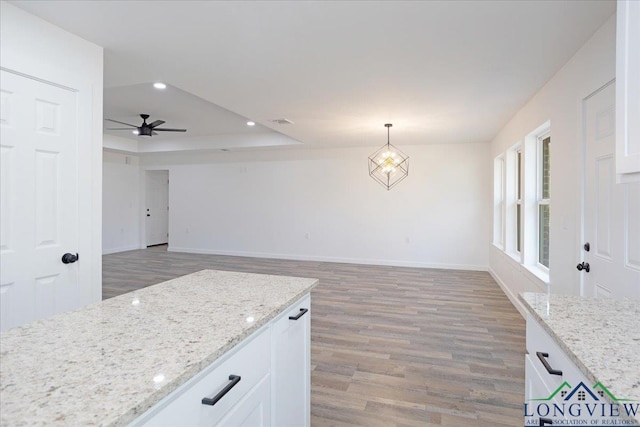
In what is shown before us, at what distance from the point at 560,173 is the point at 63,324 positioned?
11.4 ft

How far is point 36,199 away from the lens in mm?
2225

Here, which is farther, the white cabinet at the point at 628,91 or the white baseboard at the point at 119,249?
the white baseboard at the point at 119,249

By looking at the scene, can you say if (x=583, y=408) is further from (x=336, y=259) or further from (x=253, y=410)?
(x=336, y=259)

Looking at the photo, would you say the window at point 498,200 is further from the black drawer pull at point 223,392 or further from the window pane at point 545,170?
the black drawer pull at point 223,392

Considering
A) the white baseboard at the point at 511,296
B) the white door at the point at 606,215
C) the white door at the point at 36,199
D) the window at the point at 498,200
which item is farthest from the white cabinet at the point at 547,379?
the window at the point at 498,200

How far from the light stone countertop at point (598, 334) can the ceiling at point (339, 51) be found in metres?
1.73

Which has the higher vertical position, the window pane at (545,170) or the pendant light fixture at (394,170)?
the pendant light fixture at (394,170)

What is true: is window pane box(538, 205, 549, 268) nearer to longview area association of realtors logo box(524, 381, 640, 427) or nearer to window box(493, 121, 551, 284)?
window box(493, 121, 551, 284)

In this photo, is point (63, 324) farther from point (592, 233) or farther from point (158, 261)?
point (158, 261)

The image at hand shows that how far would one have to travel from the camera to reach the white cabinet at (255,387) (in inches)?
34.2

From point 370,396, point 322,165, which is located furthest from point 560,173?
point 322,165

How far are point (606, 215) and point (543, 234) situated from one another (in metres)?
1.89

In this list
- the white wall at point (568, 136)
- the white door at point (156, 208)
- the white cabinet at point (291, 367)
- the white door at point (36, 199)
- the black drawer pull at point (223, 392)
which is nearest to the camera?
the black drawer pull at point (223, 392)

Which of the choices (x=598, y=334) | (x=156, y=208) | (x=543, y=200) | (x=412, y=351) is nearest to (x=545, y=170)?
(x=543, y=200)
